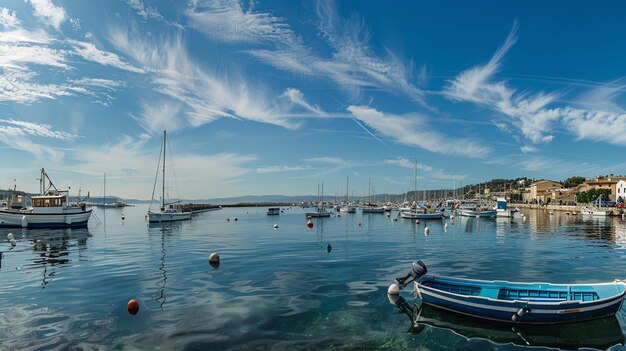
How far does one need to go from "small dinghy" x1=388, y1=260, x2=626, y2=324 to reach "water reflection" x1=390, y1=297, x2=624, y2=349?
1.04ft

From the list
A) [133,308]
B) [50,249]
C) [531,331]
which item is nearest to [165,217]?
[50,249]

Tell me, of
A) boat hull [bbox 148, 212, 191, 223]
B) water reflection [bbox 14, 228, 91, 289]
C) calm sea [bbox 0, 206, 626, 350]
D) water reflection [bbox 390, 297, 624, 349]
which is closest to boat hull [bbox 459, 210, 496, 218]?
calm sea [bbox 0, 206, 626, 350]

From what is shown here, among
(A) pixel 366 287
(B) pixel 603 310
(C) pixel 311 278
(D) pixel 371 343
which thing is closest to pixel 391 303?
(A) pixel 366 287

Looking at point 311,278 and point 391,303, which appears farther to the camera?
point 311,278

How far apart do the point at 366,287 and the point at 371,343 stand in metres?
8.95

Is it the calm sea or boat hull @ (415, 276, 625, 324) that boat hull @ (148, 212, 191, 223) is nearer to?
the calm sea

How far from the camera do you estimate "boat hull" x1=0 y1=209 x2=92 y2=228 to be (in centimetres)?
6394

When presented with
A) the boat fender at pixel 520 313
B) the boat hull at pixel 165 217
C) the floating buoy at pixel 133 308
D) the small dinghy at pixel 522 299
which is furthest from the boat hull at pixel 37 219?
the boat fender at pixel 520 313

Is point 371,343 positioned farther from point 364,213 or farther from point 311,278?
point 364,213

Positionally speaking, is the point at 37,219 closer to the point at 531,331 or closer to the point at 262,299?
the point at 262,299

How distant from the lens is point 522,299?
1886cm

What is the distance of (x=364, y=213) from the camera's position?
459ft

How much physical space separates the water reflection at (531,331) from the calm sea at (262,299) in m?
0.05

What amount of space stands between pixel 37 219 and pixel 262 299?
62624mm
